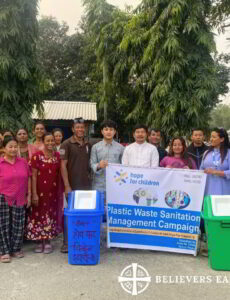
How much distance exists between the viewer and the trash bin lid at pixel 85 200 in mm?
3787

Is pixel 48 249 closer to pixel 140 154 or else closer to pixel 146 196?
pixel 146 196

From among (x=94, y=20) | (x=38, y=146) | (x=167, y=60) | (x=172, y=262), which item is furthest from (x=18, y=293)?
(x=94, y=20)

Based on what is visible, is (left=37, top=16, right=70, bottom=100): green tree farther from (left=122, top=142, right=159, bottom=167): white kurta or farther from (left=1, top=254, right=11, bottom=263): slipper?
(left=1, top=254, right=11, bottom=263): slipper

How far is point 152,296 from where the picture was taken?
A: 308 cm

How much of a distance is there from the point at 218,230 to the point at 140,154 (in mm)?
1353

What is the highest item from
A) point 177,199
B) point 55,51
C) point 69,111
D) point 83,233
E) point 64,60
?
point 55,51

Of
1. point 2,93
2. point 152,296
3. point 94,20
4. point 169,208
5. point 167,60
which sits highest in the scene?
point 94,20

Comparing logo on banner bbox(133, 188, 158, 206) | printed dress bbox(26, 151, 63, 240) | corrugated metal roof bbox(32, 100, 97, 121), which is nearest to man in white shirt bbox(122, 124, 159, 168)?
logo on banner bbox(133, 188, 158, 206)

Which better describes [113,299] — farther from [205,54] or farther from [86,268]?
[205,54]

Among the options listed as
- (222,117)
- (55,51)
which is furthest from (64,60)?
(222,117)

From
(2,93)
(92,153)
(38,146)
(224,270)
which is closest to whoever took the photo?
(224,270)

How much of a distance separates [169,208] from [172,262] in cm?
64

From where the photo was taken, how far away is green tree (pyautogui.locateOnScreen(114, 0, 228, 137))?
29.6 feet

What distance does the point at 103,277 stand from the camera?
347cm
